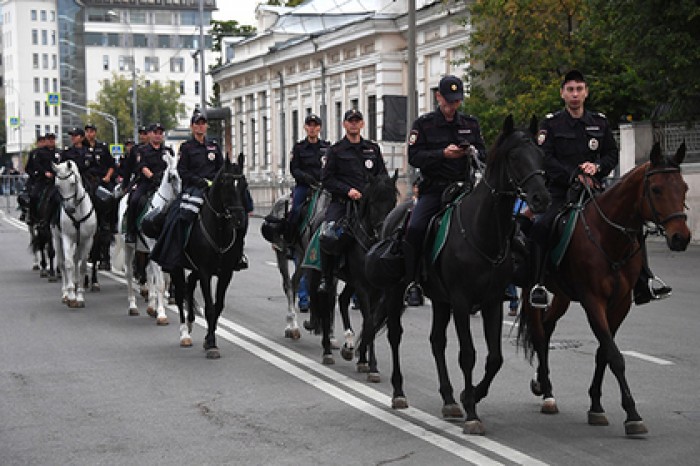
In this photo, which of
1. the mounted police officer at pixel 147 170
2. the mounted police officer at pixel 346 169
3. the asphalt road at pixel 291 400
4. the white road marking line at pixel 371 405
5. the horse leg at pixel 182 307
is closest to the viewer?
the white road marking line at pixel 371 405

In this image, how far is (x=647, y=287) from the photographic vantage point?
988cm

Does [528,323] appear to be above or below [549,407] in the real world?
above

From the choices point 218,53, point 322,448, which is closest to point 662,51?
point 322,448

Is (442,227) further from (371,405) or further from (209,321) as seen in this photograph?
(209,321)

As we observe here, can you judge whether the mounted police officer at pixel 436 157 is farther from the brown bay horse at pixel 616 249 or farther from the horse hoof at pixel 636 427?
the horse hoof at pixel 636 427

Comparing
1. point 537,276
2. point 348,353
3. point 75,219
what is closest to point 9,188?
point 75,219

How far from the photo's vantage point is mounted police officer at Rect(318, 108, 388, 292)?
1266cm

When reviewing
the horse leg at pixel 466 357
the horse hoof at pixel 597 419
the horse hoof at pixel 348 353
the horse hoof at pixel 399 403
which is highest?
the horse leg at pixel 466 357

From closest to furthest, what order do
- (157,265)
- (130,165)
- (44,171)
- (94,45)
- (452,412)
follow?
(452,412)
(157,265)
(130,165)
(44,171)
(94,45)

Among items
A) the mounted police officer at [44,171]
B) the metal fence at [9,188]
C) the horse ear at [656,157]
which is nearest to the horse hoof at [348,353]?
the horse ear at [656,157]

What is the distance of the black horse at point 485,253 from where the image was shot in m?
9.02

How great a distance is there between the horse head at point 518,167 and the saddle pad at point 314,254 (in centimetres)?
395

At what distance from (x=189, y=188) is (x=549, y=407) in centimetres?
644

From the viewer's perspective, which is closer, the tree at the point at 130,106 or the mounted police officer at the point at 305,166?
the mounted police officer at the point at 305,166
